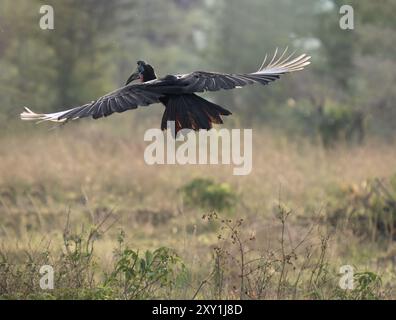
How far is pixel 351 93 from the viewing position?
2056 cm

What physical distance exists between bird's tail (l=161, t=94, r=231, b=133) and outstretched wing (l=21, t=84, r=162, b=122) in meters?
0.14

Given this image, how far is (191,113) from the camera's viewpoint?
5988 mm

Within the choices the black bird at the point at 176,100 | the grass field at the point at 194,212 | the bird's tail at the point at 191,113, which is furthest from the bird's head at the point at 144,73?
the grass field at the point at 194,212

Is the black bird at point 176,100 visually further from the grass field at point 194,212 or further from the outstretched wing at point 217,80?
the grass field at point 194,212

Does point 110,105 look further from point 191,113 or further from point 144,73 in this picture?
point 144,73

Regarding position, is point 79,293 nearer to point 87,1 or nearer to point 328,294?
point 328,294

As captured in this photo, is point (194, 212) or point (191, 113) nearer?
point (191, 113)

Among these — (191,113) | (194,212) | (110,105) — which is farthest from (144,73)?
(194,212)

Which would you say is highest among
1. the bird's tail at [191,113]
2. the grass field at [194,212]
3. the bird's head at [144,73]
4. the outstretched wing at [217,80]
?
the bird's head at [144,73]

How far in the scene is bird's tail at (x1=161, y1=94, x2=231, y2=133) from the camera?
19.5 feet

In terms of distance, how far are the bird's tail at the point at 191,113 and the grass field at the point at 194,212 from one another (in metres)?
0.86

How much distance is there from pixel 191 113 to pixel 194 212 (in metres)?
4.38

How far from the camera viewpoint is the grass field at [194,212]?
19.7 feet
